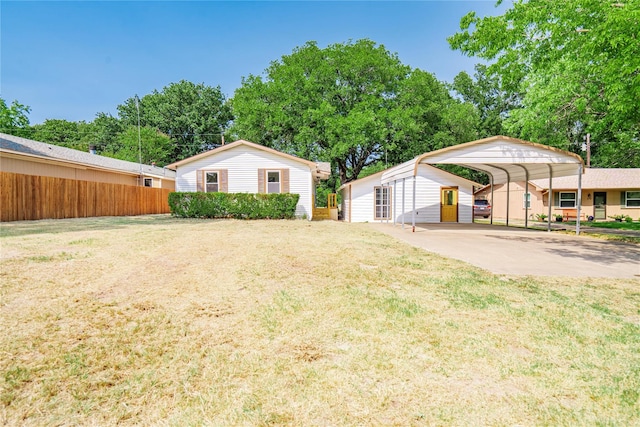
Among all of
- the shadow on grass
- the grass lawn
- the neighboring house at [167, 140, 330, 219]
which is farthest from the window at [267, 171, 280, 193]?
the grass lawn

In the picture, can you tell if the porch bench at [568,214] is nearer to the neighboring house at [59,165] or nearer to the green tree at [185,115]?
the neighboring house at [59,165]

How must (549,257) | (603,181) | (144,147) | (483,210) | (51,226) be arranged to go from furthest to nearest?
(144,147) < (483,210) < (603,181) < (51,226) < (549,257)

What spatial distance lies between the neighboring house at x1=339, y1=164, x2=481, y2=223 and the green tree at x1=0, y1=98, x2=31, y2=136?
31.4 m

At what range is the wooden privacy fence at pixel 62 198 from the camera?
12.0 m

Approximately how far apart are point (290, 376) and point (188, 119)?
41.6 meters

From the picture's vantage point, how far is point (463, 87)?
3406cm

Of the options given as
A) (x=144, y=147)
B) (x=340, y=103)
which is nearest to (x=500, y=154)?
(x=340, y=103)

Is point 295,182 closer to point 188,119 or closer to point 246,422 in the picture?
point 246,422

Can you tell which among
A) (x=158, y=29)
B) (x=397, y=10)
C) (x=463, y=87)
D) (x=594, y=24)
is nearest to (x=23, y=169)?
(x=158, y=29)

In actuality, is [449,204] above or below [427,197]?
below

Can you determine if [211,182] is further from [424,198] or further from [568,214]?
[568,214]

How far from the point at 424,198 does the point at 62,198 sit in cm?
1806

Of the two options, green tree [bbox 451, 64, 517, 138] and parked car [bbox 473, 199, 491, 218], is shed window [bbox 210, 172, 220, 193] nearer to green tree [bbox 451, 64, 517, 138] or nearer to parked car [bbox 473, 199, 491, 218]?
parked car [bbox 473, 199, 491, 218]

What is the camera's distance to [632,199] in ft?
71.4
